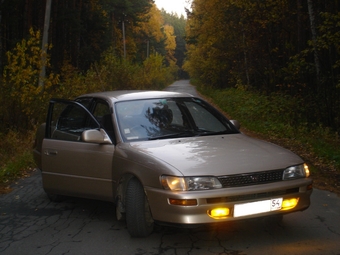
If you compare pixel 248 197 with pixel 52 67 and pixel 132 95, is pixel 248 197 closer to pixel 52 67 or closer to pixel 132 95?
pixel 132 95

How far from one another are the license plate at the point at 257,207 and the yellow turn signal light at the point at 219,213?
0.30ft

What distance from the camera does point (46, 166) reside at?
6.83 meters

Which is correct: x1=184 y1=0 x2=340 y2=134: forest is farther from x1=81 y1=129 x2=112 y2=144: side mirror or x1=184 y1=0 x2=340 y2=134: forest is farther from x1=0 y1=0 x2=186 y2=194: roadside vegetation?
x1=81 y1=129 x2=112 y2=144: side mirror

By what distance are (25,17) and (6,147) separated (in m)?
17.1

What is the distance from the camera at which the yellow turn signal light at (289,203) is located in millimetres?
5024

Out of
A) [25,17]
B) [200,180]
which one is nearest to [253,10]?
[25,17]

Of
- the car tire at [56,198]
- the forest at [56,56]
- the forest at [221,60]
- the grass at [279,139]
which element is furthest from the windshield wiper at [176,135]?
the forest at [56,56]

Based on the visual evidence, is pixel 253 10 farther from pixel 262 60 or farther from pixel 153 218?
pixel 153 218

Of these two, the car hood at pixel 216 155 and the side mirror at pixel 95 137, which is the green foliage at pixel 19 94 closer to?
the side mirror at pixel 95 137

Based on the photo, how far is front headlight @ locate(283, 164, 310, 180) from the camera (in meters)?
5.11

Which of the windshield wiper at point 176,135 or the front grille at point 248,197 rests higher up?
the windshield wiper at point 176,135

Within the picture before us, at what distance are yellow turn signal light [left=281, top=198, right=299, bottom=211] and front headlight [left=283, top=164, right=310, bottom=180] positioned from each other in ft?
0.72

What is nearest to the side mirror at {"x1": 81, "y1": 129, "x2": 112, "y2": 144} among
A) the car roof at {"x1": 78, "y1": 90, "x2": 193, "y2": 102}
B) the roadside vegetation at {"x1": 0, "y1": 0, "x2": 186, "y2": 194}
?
Result: the car roof at {"x1": 78, "y1": 90, "x2": 193, "y2": 102}

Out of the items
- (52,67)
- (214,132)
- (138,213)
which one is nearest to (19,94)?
(214,132)
